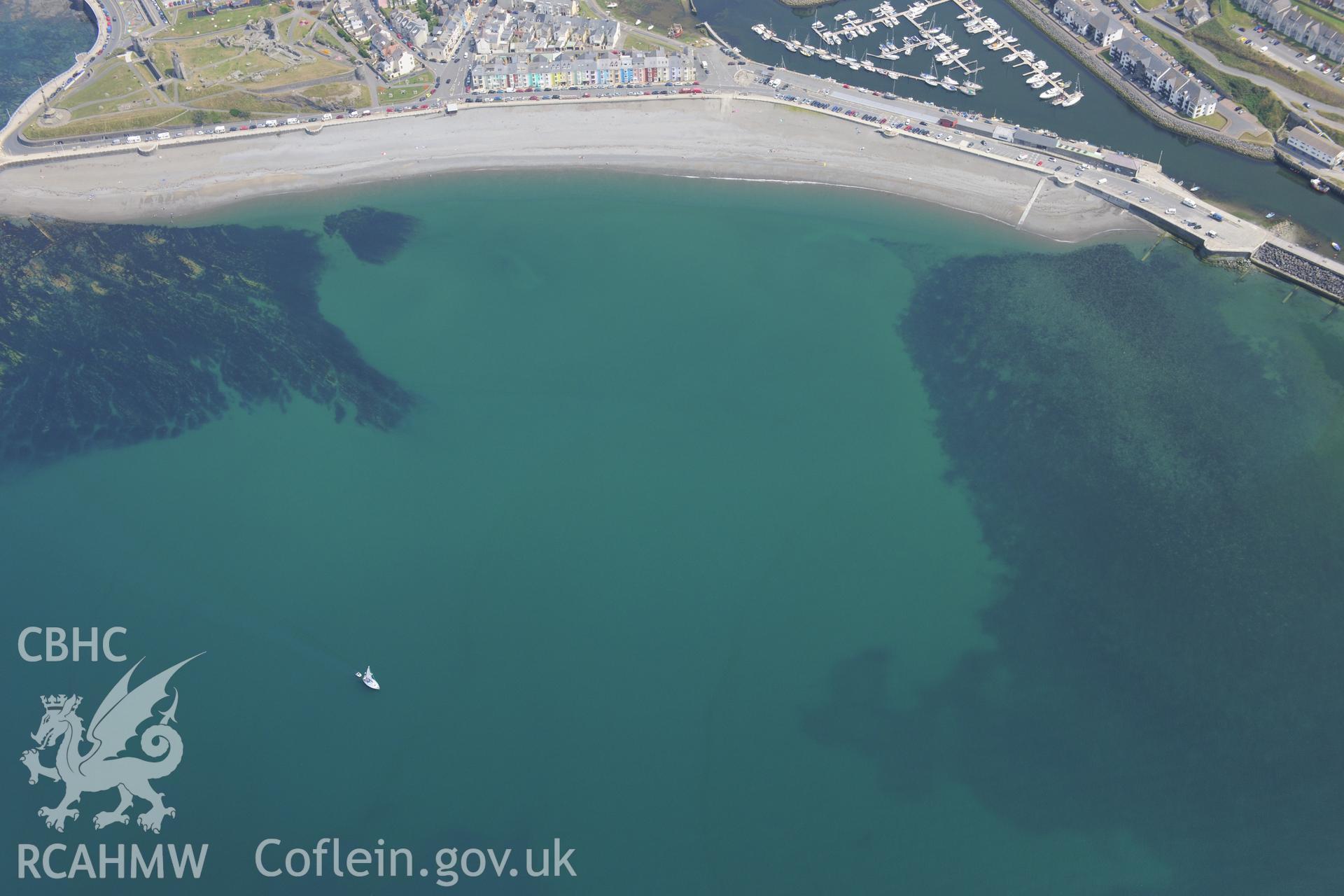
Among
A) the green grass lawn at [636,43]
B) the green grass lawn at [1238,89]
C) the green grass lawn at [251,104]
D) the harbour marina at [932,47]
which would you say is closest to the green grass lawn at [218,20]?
the green grass lawn at [251,104]

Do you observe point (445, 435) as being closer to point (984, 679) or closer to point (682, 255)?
point (682, 255)

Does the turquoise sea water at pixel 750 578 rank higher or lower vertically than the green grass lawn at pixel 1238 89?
lower

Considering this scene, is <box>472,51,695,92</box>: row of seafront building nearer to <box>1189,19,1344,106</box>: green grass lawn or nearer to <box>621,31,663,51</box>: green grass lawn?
<box>621,31,663,51</box>: green grass lawn

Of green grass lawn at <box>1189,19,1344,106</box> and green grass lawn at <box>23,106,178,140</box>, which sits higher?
green grass lawn at <box>1189,19,1344,106</box>

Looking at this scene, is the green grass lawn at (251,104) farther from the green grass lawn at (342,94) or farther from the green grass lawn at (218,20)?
the green grass lawn at (218,20)

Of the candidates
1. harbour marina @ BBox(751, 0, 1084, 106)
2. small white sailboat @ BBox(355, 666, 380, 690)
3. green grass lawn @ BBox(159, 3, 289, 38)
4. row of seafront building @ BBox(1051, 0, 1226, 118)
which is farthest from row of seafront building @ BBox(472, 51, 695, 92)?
small white sailboat @ BBox(355, 666, 380, 690)

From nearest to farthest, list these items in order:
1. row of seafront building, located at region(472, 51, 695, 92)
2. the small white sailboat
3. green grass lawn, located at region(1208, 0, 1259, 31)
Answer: the small white sailboat → row of seafront building, located at region(472, 51, 695, 92) → green grass lawn, located at region(1208, 0, 1259, 31)

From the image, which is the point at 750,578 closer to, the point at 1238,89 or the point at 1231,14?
the point at 1238,89

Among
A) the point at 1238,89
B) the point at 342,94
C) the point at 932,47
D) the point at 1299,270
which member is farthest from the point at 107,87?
the point at 1299,270
